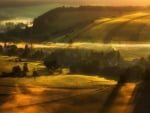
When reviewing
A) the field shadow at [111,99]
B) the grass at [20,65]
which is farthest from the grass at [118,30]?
the field shadow at [111,99]


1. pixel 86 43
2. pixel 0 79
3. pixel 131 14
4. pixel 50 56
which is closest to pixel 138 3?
pixel 131 14

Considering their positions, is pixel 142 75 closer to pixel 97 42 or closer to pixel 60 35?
pixel 97 42

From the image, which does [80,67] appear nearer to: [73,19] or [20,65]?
[20,65]

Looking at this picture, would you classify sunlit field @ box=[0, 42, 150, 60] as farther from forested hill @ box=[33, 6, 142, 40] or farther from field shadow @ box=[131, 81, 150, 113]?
field shadow @ box=[131, 81, 150, 113]

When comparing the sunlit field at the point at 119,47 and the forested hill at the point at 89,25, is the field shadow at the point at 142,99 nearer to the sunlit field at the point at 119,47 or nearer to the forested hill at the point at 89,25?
the sunlit field at the point at 119,47

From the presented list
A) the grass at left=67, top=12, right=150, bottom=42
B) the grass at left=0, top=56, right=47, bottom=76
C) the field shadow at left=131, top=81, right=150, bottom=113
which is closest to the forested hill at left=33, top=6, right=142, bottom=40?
the grass at left=67, top=12, right=150, bottom=42

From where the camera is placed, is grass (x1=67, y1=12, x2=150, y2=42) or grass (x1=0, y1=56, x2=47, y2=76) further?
grass (x1=67, y1=12, x2=150, y2=42)

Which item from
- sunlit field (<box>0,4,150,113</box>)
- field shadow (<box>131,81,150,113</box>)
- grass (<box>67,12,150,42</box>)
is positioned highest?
grass (<box>67,12,150,42</box>)

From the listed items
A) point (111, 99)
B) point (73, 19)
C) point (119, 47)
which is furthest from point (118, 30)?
point (111, 99)

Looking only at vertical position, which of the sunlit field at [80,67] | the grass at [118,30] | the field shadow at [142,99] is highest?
the grass at [118,30]

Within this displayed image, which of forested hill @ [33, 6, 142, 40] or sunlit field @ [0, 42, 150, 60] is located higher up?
forested hill @ [33, 6, 142, 40]
